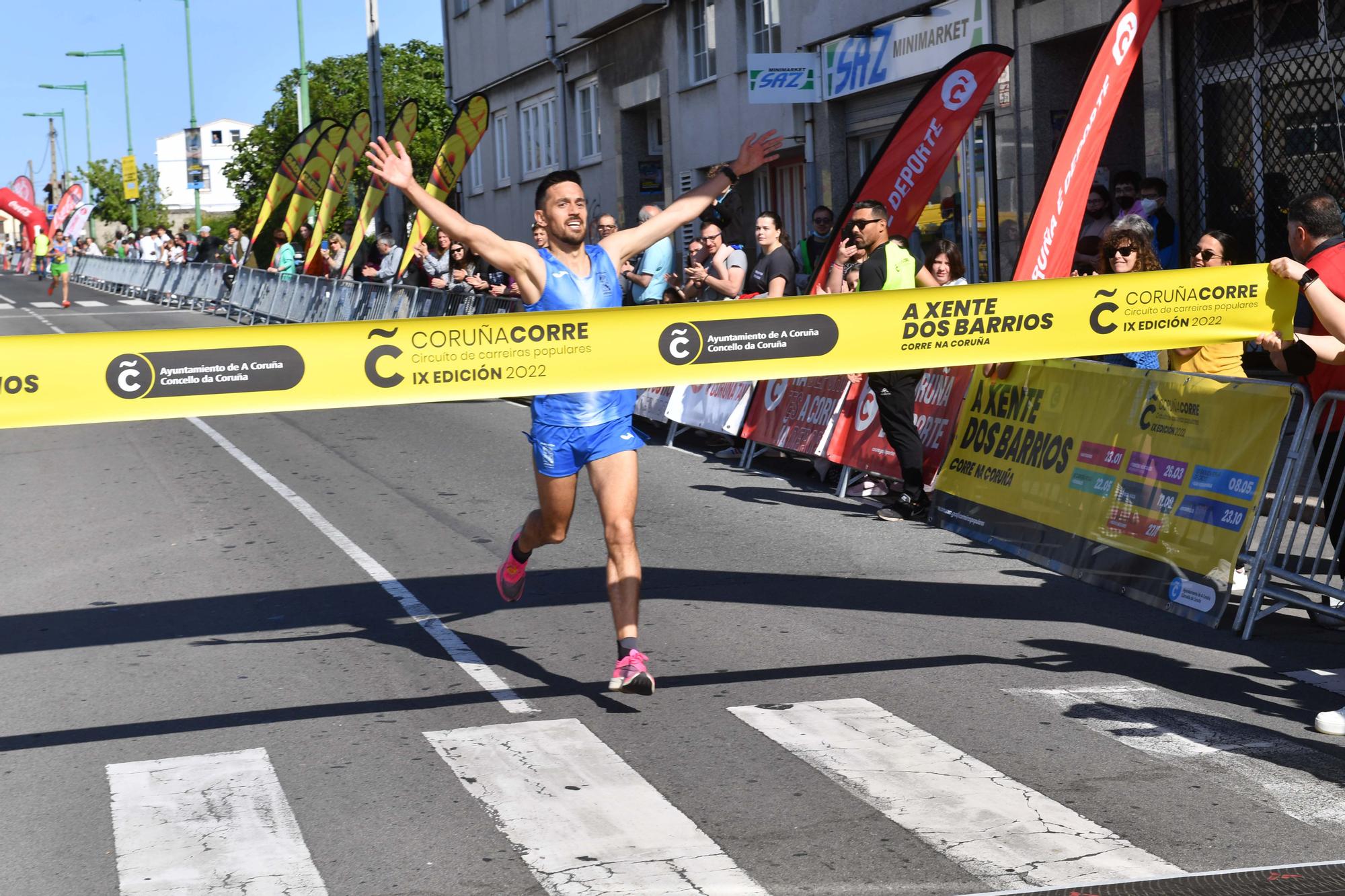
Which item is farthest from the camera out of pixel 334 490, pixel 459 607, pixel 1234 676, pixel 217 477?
pixel 217 477

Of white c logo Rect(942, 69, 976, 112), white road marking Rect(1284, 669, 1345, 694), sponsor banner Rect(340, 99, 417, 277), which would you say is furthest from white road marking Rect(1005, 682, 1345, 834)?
sponsor banner Rect(340, 99, 417, 277)

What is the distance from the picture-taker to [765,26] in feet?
81.3

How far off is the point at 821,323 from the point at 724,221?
8312mm

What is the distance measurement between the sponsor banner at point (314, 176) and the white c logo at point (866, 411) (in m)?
22.4

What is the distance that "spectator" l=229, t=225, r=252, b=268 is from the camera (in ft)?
128

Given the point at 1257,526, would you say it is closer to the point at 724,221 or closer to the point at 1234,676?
the point at 1234,676

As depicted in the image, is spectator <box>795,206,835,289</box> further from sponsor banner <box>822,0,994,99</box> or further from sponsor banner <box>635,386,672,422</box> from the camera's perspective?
sponsor banner <box>822,0,994,99</box>

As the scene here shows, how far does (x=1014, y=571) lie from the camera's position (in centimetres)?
890

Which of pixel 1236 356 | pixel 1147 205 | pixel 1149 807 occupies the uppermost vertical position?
pixel 1147 205

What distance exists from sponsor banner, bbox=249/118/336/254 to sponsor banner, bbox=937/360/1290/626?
26.2 metres

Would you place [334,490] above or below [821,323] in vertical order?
below

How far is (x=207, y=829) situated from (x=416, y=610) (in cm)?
320

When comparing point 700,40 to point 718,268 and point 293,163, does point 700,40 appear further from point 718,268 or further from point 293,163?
point 718,268

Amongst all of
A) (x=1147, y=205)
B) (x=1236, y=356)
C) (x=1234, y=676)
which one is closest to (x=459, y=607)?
(x=1234, y=676)
